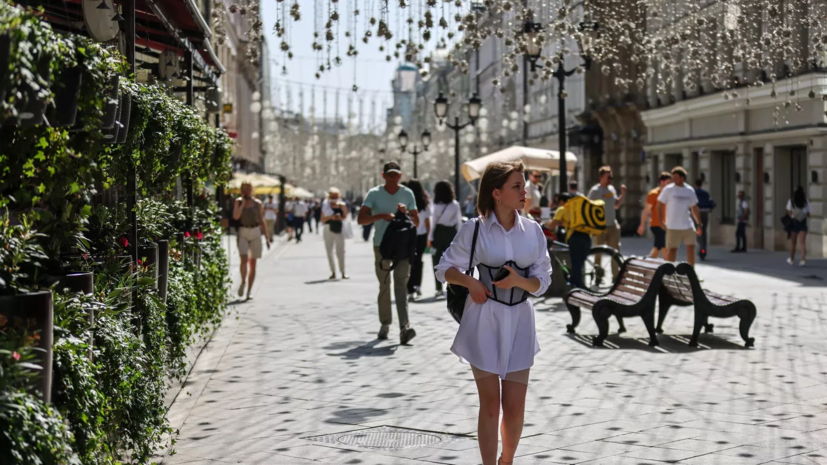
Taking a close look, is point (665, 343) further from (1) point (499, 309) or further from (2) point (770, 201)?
(2) point (770, 201)

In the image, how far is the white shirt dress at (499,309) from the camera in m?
5.87

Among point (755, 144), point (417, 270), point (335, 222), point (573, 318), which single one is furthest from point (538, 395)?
point (755, 144)

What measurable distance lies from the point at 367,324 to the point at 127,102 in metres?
8.07

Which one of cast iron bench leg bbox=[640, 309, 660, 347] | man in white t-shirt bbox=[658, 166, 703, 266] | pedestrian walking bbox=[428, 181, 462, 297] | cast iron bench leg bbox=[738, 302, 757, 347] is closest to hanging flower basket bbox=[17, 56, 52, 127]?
cast iron bench leg bbox=[640, 309, 660, 347]

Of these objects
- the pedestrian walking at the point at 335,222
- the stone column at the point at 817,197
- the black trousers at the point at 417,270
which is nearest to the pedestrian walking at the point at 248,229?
the black trousers at the point at 417,270

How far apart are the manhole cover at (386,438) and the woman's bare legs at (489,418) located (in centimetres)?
121

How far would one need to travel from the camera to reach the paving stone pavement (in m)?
6.90

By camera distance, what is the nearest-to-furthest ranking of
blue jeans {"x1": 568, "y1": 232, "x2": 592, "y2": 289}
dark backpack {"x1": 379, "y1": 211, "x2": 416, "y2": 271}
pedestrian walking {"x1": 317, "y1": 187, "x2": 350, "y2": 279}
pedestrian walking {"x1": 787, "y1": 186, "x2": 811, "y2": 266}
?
dark backpack {"x1": 379, "y1": 211, "x2": 416, "y2": 271}
blue jeans {"x1": 568, "y1": 232, "x2": 592, "y2": 289}
pedestrian walking {"x1": 317, "y1": 187, "x2": 350, "y2": 279}
pedestrian walking {"x1": 787, "y1": 186, "x2": 811, "y2": 266}

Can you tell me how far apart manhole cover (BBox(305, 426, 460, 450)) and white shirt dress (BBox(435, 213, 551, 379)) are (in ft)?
4.20

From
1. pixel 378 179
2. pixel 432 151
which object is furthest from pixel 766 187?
pixel 378 179

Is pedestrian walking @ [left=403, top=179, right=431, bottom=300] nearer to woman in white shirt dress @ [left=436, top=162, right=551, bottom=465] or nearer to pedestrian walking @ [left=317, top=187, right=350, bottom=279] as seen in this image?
pedestrian walking @ [left=317, top=187, right=350, bottom=279]

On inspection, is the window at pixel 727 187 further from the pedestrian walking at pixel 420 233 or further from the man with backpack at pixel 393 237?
the man with backpack at pixel 393 237

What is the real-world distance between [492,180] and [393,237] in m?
6.16

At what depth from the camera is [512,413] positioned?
19.3ft
